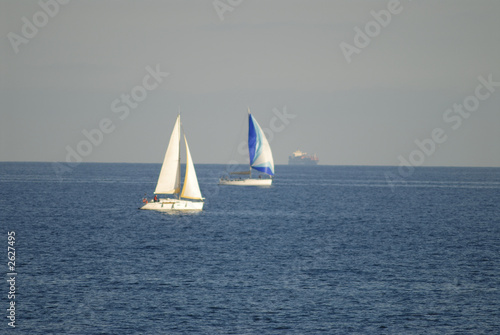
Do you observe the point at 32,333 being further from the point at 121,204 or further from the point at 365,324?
the point at 121,204

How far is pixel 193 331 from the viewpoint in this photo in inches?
1315

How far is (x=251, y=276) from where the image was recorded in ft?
152

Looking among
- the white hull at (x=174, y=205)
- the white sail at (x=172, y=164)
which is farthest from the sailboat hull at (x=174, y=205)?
the white sail at (x=172, y=164)

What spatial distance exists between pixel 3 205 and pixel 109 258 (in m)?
56.0

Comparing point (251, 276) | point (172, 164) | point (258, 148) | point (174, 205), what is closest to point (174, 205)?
point (174, 205)

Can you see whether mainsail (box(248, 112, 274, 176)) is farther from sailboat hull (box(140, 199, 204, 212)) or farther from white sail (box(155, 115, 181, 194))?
white sail (box(155, 115, 181, 194))

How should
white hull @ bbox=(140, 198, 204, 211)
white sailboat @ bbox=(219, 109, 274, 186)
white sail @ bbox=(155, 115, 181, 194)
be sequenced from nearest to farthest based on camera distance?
white sail @ bbox=(155, 115, 181, 194)
white hull @ bbox=(140, 198, 204, 211)
white sailboat @ bbox=(219, 109, 274, 186)

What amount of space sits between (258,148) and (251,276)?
105 metres

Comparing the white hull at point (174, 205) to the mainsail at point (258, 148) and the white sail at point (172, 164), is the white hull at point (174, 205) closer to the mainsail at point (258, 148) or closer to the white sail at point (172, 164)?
the white sail at point (172, 164)

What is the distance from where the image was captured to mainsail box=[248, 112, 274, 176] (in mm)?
148500

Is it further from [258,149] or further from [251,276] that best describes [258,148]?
[251,276]

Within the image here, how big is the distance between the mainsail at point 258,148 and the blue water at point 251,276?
211ft

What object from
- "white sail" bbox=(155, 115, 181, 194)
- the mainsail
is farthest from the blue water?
the mainsail

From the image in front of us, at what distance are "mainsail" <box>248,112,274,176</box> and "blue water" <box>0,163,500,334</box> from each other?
6422 cm
